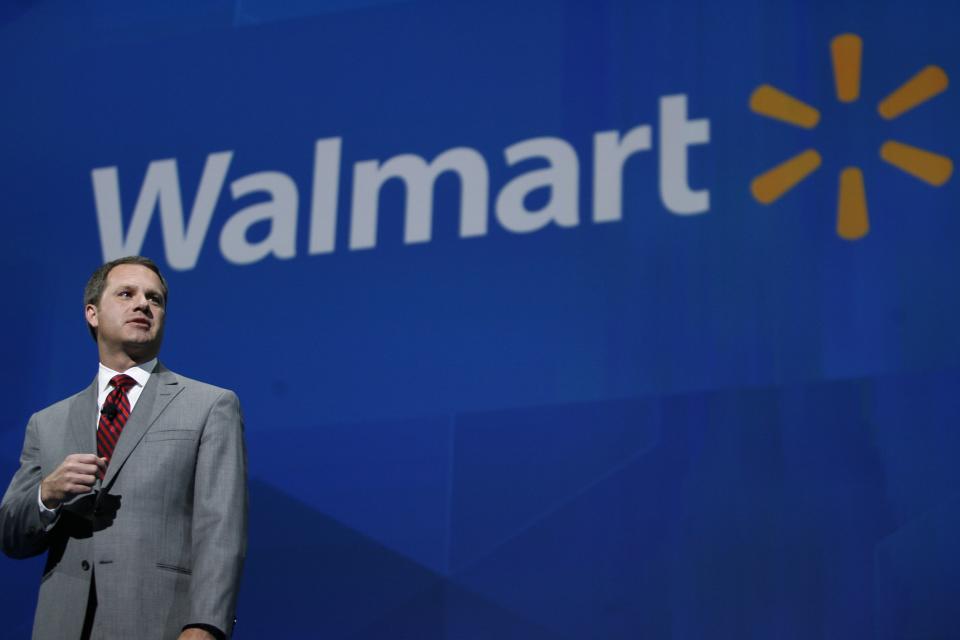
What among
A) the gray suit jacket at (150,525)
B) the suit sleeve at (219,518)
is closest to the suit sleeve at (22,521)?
the gray suit jacket at (150,525)

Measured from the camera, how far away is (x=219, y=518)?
7.33 ft

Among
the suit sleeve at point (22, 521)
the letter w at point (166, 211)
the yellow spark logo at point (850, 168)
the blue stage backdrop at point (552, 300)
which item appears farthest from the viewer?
the letter w at point (166, 211)

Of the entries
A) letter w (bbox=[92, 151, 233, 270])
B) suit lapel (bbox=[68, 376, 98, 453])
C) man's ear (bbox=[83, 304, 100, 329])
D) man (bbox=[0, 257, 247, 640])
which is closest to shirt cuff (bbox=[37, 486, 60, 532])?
man (bbox=[0, 257, 247, 640])

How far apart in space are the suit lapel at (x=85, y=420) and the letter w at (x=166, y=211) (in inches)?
52.6

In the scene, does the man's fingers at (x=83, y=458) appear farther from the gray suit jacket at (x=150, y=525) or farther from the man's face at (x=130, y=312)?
the man's face at (x=130, y=312)

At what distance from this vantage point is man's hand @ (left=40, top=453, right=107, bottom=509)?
2.16 meters

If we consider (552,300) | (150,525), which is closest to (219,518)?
(150,525)

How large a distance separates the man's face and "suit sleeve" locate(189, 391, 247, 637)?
0.58 feet

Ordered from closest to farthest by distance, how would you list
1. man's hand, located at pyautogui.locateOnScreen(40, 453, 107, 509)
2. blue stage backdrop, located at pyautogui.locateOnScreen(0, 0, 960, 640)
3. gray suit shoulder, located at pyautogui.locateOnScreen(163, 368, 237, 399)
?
man's hand, located at pyautogui.locateOnScreen(40, 453, 107, 509) → gray suit shoulder, located at pyautogui.locateOnScreen(163, 368, 237, 399) → blue stage backdrop, located at pyautogui.locateOnScreen(0, 0, 960, 640)

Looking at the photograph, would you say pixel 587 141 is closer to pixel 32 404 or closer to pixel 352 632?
pixel 352 632

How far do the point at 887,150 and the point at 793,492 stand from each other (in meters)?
0.83

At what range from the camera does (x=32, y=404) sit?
3719mm

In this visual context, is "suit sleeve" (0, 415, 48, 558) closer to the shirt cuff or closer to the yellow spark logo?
the shirt cuff

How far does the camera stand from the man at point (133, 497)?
2199 mm
